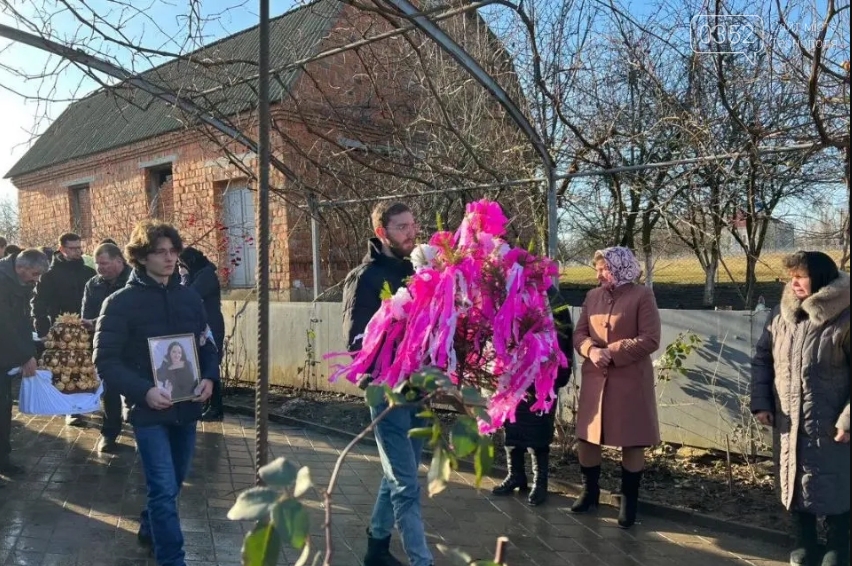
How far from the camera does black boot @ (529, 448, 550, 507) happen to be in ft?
15.3

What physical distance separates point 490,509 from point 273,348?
4957 mm

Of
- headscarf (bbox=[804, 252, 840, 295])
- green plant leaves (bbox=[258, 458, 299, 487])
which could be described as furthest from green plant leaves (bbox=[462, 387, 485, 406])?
headscarf (bbox=[804, 252, 840, 295])

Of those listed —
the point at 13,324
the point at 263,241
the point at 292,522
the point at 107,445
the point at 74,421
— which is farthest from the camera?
the point at 74,421

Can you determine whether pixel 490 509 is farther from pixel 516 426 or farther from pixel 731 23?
pixel 731 23

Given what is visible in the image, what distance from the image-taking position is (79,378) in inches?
217

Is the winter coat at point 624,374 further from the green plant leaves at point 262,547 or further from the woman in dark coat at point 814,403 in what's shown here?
the green plant leaves at point 262,547

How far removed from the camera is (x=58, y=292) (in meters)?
6.50

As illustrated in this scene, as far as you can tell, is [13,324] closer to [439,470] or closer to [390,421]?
[390,421]

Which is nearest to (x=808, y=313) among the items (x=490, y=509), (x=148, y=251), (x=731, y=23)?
(x=490, y=509)

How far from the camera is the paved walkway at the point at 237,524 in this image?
3.82 metres

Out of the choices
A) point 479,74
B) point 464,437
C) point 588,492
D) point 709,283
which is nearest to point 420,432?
point 464,437

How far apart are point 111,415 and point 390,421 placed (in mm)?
3870

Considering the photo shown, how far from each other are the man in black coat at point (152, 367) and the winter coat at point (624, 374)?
7.78 feet

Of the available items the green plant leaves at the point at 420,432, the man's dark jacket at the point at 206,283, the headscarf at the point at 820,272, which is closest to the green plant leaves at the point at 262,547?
the green plant leaves at the point at 420,432
